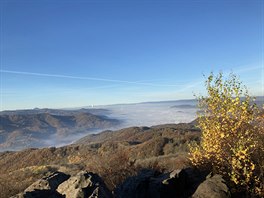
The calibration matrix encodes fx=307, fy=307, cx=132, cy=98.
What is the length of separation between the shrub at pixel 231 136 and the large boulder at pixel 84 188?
630 centimetres

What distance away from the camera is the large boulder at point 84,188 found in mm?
14314

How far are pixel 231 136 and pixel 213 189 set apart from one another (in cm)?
345

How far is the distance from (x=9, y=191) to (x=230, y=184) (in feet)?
53.0

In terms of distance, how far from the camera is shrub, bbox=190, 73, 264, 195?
15.9 meters

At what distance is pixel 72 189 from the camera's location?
15.0 meters

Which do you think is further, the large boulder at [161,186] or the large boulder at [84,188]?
the large boulder at [161,186]

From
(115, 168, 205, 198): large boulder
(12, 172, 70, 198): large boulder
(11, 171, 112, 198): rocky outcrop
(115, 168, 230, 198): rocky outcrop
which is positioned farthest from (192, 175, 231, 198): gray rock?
(12, 172, 70, 198): large boulder

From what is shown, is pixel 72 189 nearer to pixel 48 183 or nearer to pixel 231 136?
pixel 48 183

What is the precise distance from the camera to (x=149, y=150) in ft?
207

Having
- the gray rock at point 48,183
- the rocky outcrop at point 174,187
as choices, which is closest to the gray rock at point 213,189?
the rocky outcrop at point 174,187

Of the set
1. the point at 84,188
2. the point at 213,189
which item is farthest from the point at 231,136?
A: the point at 84,188

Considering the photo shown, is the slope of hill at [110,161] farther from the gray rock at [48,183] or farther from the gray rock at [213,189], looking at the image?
the gray rock at [213,189]

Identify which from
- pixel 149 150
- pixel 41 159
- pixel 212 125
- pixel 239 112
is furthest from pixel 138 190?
pixel 41 159

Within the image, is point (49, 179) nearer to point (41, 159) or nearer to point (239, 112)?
point (239, 112)
